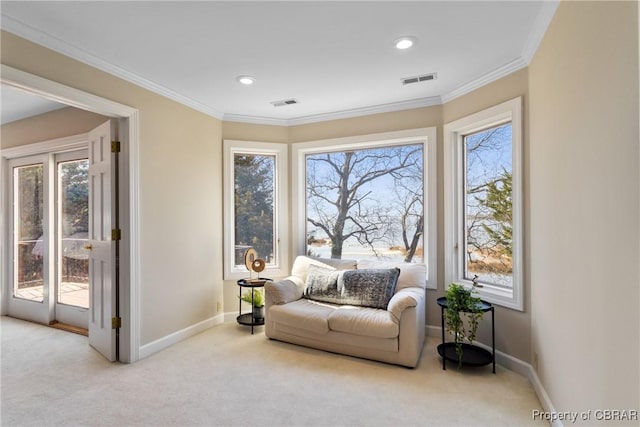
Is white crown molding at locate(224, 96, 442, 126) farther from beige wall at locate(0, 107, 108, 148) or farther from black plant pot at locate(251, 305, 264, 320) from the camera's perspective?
black plant pot at locate(251, 305, 264, 320)

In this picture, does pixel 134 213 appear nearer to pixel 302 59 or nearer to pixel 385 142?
pixel 302 59

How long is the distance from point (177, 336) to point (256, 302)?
902mm

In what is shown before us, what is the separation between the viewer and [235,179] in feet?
13.9

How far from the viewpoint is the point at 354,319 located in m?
2.92

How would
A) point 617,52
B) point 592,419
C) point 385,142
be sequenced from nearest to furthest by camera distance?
1. point 617,52
2. point 592,419
3. point 385,142

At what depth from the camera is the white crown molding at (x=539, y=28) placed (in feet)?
6.33

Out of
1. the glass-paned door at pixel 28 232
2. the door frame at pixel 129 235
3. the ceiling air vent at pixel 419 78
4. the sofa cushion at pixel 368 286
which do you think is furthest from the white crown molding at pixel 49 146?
the ceiling air vent at pixel 419 78

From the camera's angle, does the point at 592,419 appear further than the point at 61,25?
No

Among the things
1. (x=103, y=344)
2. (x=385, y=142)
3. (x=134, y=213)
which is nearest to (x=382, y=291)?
(x=385, y=142)

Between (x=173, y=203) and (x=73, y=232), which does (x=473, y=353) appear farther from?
(x=73, y=232)

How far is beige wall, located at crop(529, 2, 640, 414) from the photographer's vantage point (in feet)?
4.01

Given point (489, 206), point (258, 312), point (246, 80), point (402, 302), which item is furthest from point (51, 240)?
point (489, 206)

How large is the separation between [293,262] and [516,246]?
2602mm

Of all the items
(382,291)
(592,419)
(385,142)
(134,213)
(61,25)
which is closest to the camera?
(592,419)
